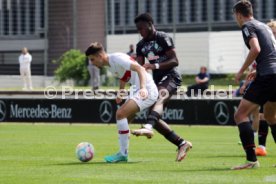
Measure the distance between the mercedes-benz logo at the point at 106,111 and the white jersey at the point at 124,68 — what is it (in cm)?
1536

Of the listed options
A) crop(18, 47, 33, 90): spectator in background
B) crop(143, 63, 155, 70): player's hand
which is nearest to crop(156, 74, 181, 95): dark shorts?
crop(143, 63, 155, 70): player's hand

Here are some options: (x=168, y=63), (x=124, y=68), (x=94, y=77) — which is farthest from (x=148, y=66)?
(x=94, y=77)

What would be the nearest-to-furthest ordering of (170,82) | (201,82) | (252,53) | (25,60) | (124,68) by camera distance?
1. (252,53)
2. (124,68)
3. (170,82)
4. (201,82)
5. (25,60)

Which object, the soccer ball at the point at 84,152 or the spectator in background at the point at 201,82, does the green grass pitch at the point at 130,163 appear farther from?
the spectator in background at the point at 201,82

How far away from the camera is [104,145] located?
694 inches

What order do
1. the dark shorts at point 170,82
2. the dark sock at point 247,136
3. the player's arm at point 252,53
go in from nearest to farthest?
the player's arm at point 252,53
the dark sock at point 247,136
the dark shorts at point 170,82

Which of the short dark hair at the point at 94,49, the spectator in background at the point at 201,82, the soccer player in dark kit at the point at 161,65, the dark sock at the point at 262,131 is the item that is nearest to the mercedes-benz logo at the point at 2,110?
the spectator in background at the point at 201,82

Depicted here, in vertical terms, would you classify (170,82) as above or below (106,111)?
above

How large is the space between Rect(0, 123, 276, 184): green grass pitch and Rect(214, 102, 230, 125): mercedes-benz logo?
6.14 m

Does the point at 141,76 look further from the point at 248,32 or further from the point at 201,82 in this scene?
the point at 201,82

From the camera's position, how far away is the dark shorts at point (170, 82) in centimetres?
1351

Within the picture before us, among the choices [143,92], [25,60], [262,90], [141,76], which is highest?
[141,76]

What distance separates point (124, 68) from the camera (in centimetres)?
1248

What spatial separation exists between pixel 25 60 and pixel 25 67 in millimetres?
376
